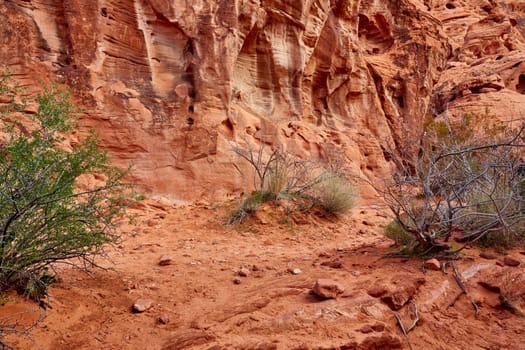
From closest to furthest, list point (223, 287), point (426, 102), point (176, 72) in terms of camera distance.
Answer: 1. point (223, 287)
2. point (176, 72)
3. point (426, 102)

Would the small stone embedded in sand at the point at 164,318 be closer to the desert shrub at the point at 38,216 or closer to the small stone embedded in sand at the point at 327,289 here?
the desert shrub at the point at 38,216

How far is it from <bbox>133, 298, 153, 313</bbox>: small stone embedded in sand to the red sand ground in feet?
0.13

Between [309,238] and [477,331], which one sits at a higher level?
[477,331]

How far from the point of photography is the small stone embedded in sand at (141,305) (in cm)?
256

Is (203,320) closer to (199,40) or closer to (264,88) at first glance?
(199,40)

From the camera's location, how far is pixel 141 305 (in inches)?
102

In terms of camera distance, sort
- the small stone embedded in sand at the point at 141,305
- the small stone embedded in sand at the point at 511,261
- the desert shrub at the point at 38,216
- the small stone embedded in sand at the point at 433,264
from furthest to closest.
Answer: the small stone embedded in sand at the point at 511,261 → the small stone embedded in sand at the point at 433,264 → the small stone embedded in sand at the point at 141,305 → the desert shrub at the point at 38,216

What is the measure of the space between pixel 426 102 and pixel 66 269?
56.2 ft

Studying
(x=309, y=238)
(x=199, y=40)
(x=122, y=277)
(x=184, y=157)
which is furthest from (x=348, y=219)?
(x=199, y=40)

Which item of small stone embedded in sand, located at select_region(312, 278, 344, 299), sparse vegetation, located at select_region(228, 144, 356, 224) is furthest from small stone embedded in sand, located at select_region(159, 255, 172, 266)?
sparse vegetation, located at select_region(228, 144, 356, 224)

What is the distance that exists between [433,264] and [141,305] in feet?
8.31

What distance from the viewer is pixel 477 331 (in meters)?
2.46

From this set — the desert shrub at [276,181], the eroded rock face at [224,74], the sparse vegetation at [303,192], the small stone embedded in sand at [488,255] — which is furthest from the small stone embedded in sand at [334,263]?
the desert shrub at [276,181]

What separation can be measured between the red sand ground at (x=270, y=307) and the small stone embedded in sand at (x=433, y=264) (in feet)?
0.23
